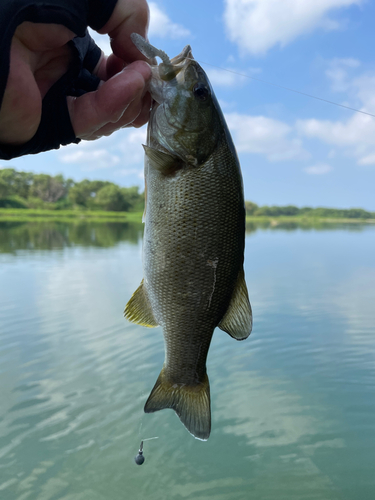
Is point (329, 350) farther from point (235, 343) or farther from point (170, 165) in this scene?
point (170, 165)

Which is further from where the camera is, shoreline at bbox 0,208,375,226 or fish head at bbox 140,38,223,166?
shoreline at bbox 0,208,375,226

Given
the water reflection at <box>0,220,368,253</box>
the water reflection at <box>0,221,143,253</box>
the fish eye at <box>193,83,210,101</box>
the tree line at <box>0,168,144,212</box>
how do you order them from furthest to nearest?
the tree line at <box>0,168,144,212</box> → the water reflection at <box>0,220,368,253</box> → the water reflection at <box>0,221,143,253</box> → the fish eye at <box>193,83,210,101</box>

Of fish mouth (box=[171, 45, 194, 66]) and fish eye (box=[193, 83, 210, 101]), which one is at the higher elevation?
fish mouth (box=[171, 45, 194, 66])

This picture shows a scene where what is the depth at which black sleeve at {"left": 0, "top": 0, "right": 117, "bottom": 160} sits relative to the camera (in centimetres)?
115

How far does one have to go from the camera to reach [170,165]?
1.82m

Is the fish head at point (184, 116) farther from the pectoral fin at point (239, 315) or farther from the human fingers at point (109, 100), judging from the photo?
the pectoral fin at point (239, 315)

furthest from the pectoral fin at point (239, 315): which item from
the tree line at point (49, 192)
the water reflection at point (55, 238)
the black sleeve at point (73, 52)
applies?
the tree line at point (49, 192)

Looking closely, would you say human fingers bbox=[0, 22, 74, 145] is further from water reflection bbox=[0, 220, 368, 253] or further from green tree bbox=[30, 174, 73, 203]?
green tree bbox=[30, 174, 73, 203]

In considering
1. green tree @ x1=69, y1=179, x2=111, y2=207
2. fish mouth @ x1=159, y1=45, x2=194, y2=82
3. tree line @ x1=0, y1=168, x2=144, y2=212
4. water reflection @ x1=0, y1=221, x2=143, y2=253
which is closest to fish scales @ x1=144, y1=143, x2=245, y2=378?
fish mouth @ x1=159, y1=45, x2=194, y2=82

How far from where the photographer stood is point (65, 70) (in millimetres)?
1596

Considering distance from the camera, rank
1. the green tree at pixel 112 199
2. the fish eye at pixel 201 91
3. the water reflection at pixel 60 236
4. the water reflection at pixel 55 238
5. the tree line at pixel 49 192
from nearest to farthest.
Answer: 1. the fish eye at pixel 201 91
2. the water reflection at pixel 55 238
3. the water reflection at pixel 60 236
4. the green tree at pixel 112 199
5. the tree line at pixel 49 192

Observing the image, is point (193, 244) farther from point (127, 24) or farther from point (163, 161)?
point (127, 24)

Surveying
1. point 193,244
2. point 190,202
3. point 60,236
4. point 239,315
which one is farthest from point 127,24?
point 60,236

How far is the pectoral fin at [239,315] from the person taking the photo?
198 cm
